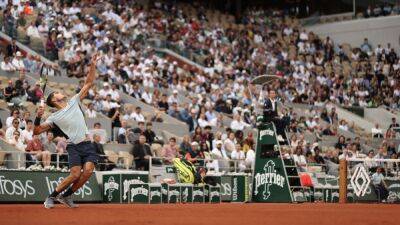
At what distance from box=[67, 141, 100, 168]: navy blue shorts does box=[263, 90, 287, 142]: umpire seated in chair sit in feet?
20.6

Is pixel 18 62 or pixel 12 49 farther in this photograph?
pixel 12 49

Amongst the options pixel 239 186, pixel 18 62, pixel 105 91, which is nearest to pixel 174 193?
pixel 239 186

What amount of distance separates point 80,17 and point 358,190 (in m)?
14.1

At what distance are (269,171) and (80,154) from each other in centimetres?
717

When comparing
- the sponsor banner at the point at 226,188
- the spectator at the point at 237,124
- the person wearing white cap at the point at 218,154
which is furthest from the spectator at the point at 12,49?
the sponsor banner at the point at 226,188

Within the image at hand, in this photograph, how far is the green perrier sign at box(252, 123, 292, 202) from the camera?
20500 mm

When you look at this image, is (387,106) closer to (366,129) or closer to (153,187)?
(366,129)

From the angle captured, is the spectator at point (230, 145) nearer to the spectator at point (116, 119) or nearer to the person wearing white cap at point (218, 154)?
the person wearing white cap at point (218, 154)

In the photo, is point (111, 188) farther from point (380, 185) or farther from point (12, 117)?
point (380, 185)

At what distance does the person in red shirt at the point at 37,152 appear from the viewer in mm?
21188

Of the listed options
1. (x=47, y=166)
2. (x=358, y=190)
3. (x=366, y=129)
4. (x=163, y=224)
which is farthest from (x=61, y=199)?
(x=366, y=129)

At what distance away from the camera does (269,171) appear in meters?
20.8

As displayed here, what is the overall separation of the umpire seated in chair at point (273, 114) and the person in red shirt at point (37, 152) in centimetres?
553

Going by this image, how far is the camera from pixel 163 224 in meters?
10.5
